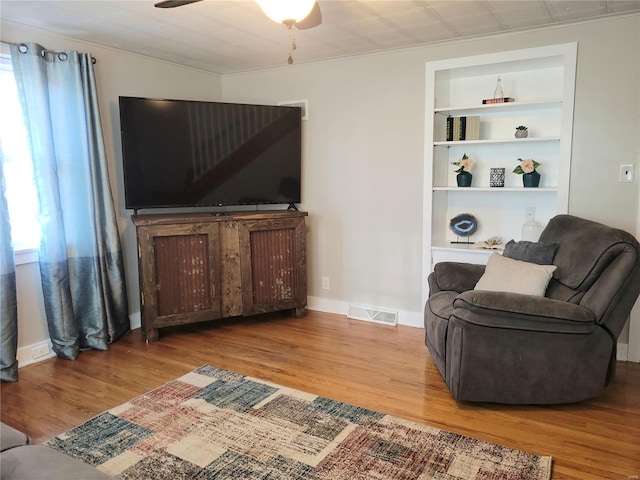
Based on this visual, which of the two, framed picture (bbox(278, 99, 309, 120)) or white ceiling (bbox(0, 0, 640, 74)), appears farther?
framed picture (bbox(278, 99, 309, 120))

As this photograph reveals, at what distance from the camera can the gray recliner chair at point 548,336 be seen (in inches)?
97.3

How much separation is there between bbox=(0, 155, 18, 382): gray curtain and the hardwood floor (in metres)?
0.11

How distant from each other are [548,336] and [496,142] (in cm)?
165

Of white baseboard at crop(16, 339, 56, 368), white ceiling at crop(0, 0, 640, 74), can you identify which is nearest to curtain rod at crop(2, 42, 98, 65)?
white ceiling at crop(0, 0, 640, 74)

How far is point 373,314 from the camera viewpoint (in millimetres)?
4207

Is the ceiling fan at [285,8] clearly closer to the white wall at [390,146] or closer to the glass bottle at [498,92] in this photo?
the white wall at [390,146]

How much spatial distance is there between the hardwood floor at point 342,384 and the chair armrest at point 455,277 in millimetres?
534

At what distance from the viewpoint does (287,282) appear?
4188mm

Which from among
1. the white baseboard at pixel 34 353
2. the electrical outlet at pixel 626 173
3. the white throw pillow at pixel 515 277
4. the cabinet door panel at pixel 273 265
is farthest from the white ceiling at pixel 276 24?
the white baseboard at pixel 34 353

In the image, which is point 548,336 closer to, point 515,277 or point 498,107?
point 515,277

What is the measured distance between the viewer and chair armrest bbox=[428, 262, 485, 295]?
10.7 ft

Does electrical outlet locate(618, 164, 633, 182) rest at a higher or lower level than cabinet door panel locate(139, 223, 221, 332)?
higher

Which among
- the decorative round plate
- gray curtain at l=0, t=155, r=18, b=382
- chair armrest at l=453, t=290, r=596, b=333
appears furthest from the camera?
the decorative round plate

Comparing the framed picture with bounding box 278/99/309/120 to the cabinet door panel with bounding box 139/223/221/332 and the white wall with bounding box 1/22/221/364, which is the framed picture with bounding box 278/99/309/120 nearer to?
the white wall with bounding box 1/22/221/364
